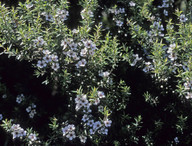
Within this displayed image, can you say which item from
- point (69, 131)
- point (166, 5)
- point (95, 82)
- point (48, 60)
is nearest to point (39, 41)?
point (48, 60)

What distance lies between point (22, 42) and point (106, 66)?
3.73ft

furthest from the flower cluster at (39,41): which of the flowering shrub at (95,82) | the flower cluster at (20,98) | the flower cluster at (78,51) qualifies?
the flower cluster at (20,98)

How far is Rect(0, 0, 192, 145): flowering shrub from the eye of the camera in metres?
3.17

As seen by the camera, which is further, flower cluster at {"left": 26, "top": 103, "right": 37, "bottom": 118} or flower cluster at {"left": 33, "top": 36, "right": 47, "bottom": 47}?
flower cluster at {"left": 26, "top": 103, "right": 37, "bottom": 118}

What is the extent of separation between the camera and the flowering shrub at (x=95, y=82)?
10.4 ft

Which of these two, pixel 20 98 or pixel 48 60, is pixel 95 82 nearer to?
pixel 48 60

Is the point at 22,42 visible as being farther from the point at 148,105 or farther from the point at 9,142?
the point at 148,105

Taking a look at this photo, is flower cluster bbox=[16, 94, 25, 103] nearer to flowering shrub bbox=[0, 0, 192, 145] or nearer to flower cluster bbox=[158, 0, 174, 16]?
flowering shrub bbox=[0, 0, 192, 145]

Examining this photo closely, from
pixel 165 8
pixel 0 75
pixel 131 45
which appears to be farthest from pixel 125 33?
pixel 0 75

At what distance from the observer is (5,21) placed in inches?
129

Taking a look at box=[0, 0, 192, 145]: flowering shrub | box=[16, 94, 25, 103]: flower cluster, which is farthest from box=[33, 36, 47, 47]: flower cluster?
box=[16, 94, 25, 103]: flower cluster

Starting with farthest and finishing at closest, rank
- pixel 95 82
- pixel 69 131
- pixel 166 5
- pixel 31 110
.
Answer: pixel 166 5
pixel 31 110
pixel 95 82
pixel 69 131

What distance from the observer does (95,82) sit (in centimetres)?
334

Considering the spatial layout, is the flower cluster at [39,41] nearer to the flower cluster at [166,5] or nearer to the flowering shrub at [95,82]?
the flowering shrub at [95,82]
